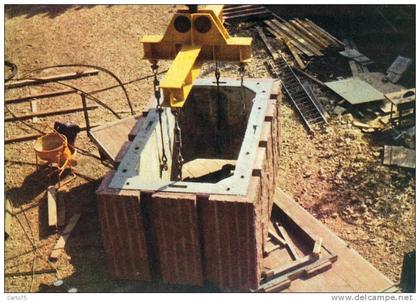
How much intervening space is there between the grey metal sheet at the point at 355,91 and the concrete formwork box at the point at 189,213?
411 cm

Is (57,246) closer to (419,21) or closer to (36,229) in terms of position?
(36,229)

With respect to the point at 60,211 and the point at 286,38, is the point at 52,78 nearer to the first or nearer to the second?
the point at 60,211

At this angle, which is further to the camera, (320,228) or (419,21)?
(320,228)

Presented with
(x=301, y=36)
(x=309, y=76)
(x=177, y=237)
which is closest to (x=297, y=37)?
(x=301, y=36)

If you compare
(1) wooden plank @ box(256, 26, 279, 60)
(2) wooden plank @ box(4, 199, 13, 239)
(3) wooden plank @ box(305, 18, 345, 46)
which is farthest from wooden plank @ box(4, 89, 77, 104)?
(3) wooden plank @ box(305, 18, 345, 46)

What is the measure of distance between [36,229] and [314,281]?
4.68m

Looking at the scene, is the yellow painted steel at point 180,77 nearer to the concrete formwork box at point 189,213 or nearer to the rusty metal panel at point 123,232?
the concrete formwork box at point 189,213

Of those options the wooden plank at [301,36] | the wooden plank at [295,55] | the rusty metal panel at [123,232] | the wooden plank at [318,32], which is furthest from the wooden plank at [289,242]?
the wooden plank at [318,32]

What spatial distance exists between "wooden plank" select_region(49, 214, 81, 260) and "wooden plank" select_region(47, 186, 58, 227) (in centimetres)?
25

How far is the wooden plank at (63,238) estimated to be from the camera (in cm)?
809

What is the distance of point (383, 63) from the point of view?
1355cm

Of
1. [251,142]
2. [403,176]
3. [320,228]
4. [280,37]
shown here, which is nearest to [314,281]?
[320,228]

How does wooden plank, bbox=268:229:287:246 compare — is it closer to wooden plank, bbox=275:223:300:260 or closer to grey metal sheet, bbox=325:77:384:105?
wooden plank, bbox=275:223:300:260

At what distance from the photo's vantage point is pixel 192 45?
622cm
